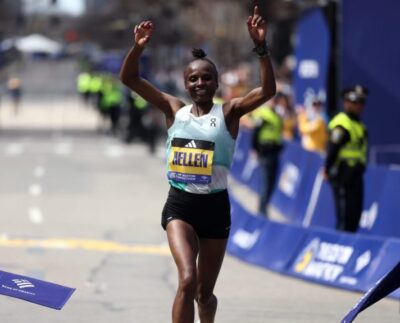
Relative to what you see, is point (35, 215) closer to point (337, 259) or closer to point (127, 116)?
point (337, 259)

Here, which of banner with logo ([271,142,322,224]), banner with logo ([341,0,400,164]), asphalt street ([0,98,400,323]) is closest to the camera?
asphalt street ([0,98,400,323])

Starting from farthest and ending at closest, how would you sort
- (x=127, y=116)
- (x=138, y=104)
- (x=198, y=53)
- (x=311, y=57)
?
1. (x=127, y=116)
2. (x=138, y=104)
3. (x=311, y=57)
4. (x=198, y=53)

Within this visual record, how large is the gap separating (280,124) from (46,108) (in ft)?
164

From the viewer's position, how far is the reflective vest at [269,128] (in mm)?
18844

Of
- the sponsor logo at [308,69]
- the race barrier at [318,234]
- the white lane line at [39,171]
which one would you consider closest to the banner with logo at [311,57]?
the sponsor logo at [308,69]

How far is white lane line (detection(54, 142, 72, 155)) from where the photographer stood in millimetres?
35562

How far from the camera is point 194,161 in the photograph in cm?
820

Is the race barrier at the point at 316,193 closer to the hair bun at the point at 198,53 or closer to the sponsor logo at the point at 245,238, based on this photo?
the sponsor logo at the point at 245,238

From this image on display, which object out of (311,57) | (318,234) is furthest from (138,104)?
(318,234)

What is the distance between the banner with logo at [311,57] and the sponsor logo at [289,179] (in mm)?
3494

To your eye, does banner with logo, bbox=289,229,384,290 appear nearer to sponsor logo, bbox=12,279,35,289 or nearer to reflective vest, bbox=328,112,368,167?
reflective vest, bbox=328,112,368,167

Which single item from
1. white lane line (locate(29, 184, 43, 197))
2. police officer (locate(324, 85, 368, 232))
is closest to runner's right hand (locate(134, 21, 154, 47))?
police officer (locate(324, 85, 368, 232))

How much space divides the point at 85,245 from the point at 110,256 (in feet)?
3.30

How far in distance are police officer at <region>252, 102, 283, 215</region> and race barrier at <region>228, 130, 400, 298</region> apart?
0.46 metres
